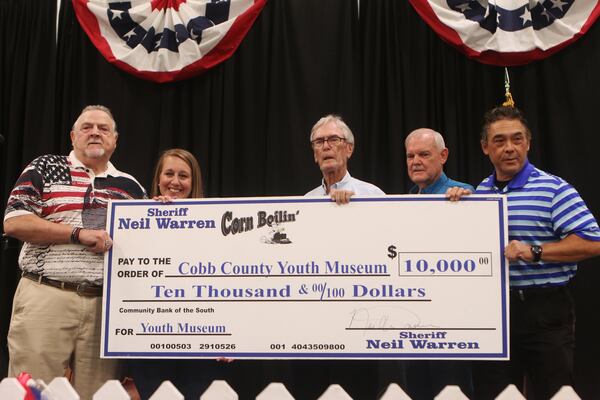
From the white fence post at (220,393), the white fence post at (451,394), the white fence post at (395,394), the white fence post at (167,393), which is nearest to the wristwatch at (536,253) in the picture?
the white fence post at (451,394)

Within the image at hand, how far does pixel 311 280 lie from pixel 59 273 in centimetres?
119

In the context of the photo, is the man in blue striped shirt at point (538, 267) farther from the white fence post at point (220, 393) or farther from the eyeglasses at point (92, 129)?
the eyeglasses at point (92, 129)

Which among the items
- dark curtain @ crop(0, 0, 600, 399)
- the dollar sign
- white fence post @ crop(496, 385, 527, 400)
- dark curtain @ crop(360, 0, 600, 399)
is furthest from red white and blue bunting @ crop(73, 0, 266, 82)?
white fence post @ crop(496, 385, 527, 400)

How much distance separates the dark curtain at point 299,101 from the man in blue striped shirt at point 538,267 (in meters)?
1.16

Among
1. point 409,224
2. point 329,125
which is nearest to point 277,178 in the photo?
point 329,125

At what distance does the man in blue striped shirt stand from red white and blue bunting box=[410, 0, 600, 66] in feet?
4.16

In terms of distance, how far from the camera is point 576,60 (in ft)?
12.5

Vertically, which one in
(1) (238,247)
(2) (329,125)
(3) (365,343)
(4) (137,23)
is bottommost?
(3) (365,343)

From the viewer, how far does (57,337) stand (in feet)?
8.96

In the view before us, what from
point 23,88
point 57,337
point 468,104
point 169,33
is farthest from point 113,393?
point 23,88

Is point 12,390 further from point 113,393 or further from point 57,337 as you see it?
point 57,337

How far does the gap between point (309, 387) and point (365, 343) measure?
1.02 m

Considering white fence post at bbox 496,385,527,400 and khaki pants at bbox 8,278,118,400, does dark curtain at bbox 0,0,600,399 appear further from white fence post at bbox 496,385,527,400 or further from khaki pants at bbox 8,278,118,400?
white fence post at bbox 496,385,527,400

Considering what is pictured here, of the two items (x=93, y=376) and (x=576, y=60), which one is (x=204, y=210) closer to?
(x=93, y=376)
